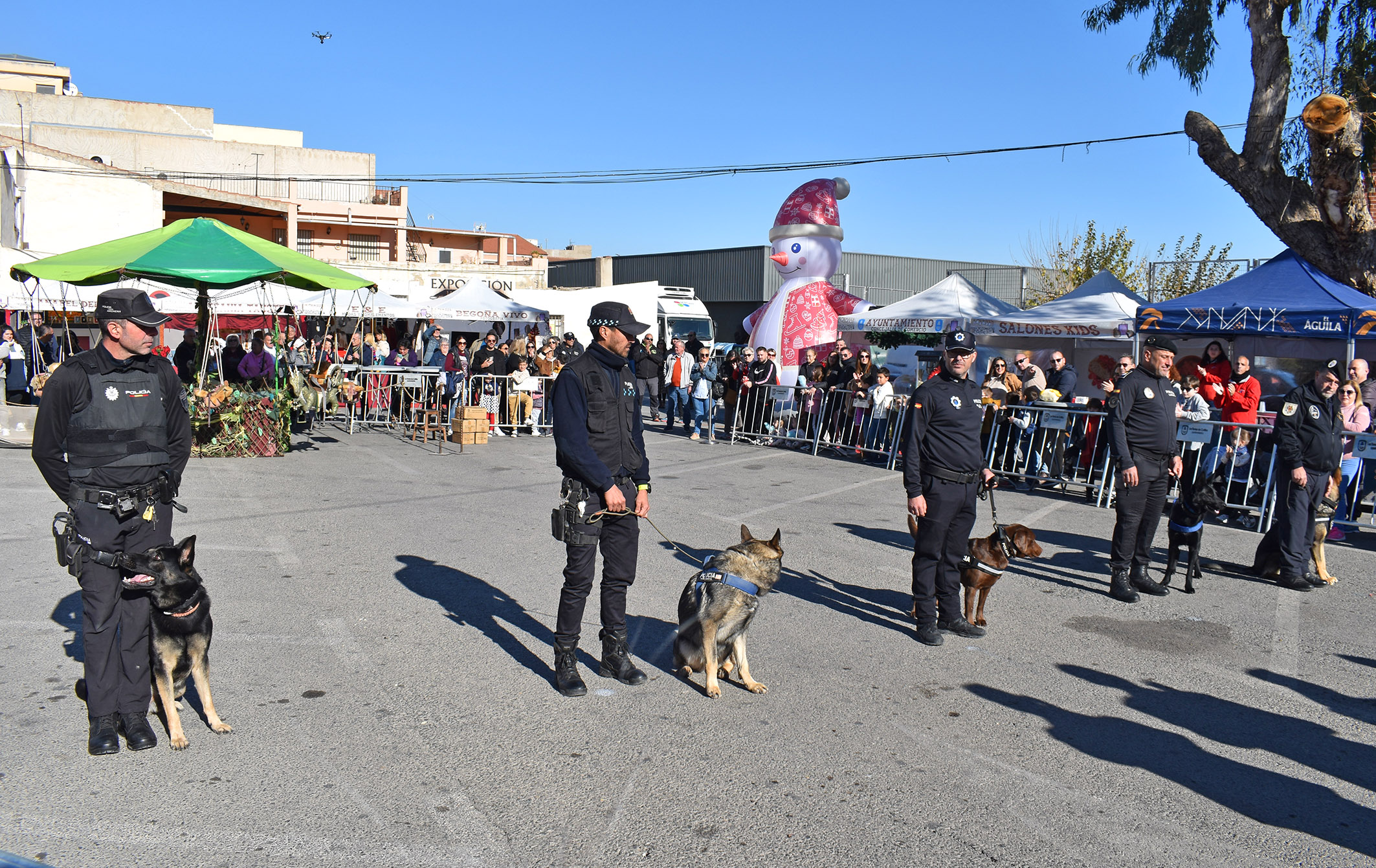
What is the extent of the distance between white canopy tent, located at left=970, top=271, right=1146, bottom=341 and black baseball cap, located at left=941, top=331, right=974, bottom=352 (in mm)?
8606

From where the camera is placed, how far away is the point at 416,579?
691 centimetres

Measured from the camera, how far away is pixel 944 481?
19.3 ft

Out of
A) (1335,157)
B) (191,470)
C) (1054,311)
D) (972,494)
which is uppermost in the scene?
(1335,157)

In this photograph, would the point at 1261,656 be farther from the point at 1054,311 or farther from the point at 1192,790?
the point at 1054,311

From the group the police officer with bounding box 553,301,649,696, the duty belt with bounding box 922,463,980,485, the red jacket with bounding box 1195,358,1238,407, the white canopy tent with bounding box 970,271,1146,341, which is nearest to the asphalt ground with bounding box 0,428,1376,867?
the police officer with bounding box 553,301,649,696

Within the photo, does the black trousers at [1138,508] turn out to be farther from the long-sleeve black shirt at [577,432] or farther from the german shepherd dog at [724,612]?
the long-sleeve black shirt at [577,432]

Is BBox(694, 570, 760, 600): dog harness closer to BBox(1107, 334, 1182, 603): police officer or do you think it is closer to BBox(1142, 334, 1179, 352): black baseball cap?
BBox(1107, 334, 1182, 603): police officer

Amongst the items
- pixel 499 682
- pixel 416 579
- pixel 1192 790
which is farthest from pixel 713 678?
pixel 416 579

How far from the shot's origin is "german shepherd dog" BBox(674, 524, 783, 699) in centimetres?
478

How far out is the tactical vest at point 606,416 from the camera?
476 cm

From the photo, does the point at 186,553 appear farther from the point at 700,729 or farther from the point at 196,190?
the point at 196,190

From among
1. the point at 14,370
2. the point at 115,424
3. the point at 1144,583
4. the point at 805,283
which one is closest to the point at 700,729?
the point at 115,424

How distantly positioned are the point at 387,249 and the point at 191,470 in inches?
1601

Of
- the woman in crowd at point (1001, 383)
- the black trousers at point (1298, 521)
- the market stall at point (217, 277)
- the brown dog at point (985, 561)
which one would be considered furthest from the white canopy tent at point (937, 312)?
the brown dog at point (985, 561)
